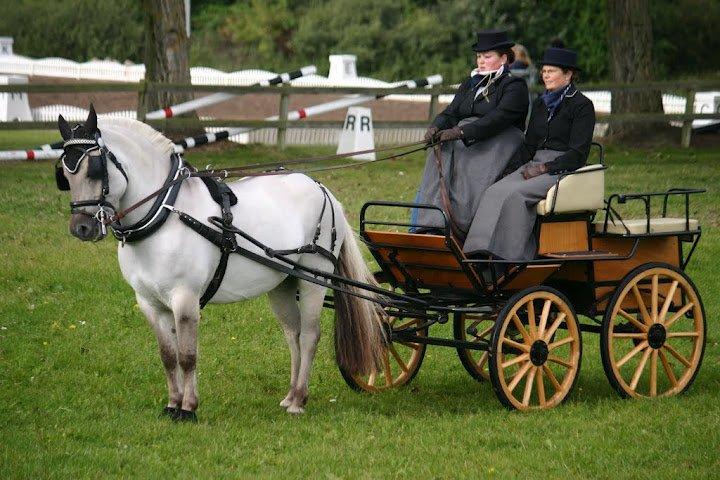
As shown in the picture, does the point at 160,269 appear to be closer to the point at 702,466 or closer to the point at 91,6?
the point at 702,466

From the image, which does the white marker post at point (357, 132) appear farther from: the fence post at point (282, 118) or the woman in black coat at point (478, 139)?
the woman in black coat at point (478, 139)

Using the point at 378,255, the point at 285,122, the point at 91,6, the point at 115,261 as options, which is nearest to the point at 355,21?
the point at 91,6

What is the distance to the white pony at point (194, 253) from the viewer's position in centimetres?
682

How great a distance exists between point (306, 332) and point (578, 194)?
1998mm

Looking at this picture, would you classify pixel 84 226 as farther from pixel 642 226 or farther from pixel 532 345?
pixel 642 226

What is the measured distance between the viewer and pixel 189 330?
7.20 metres

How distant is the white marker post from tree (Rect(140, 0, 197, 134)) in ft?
8.75

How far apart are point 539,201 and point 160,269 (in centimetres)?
242

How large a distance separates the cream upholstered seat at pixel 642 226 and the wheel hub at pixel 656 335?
66cm

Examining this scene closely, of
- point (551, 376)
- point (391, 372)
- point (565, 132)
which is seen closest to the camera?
point (551, 376)

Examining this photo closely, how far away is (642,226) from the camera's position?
318 inches

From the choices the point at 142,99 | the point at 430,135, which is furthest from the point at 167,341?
the point at 142,99

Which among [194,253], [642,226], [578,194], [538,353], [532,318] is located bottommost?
[538,353]

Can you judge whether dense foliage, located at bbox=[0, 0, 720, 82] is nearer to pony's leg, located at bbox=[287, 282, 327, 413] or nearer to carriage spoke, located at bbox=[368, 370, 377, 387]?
carriage spoke, located at bbox=[368, 370, 377, 387]
